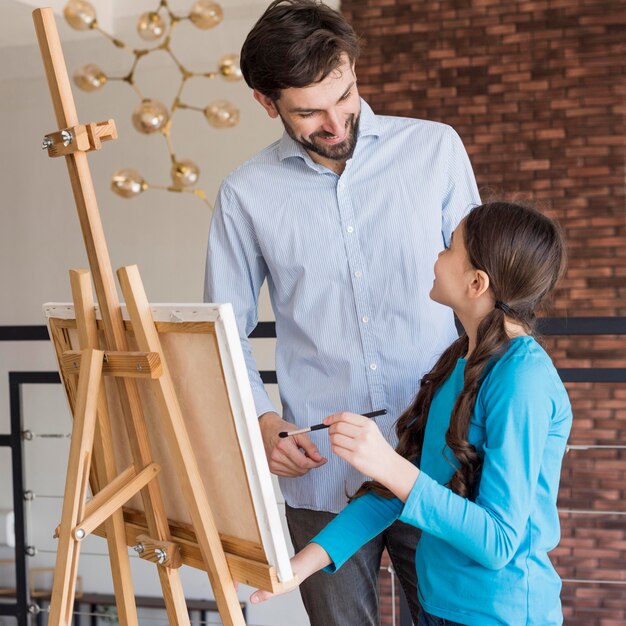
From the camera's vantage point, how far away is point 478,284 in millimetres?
1311

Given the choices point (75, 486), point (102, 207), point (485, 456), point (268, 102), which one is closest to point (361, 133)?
point (268, 102)

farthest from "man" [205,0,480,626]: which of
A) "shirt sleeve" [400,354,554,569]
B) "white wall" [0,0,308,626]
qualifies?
"white wall" [0,0,308,626]

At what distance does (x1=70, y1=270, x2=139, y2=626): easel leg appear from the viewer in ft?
4.58

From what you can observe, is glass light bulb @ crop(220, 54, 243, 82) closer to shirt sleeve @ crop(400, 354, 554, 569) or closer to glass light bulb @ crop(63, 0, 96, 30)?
glass light bulb @ crop(63, 0, 96, 30)

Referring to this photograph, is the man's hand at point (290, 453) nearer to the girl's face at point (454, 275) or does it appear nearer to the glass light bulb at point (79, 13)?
the girl's face at point (454, 275)

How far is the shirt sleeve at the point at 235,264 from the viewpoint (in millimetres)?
1706

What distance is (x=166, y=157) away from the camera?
18.7 ft

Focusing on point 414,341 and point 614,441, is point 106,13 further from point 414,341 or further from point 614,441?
point 414,341

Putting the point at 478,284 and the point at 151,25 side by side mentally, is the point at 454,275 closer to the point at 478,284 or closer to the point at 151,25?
the point at 478,284

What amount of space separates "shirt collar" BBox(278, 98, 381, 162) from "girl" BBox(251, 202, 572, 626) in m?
0.37

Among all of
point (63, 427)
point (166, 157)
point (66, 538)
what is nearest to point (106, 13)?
point (166, 157)

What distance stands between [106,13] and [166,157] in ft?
3.04

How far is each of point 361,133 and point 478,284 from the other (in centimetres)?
46

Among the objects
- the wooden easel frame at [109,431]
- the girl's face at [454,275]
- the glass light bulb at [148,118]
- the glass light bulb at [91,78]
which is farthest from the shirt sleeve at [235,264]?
the glass light bulb at [91,78]
